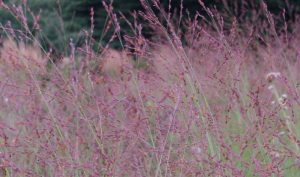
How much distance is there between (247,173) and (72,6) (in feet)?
15.7

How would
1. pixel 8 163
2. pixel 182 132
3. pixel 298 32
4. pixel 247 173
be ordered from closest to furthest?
1. pixel 8 163
2. pixel 182 132
3. pixel 247 173
4. pixel 298 32

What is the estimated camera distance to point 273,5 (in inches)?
300

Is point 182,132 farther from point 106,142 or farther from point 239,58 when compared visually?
point 106,142

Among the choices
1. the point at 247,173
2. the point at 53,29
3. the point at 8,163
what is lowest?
the point at 53,29

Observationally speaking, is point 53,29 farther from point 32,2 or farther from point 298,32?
point 298,32

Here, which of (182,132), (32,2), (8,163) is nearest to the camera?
(8,163)

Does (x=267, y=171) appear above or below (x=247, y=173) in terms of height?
above

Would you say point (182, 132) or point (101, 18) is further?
point (101, 18)

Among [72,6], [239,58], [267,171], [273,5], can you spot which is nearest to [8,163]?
[267,171]

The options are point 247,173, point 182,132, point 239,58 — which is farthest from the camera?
point 247,173

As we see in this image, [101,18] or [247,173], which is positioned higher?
[247,173]

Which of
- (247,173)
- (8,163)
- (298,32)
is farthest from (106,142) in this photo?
(298,32)

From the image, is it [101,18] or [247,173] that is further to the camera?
[101,18]

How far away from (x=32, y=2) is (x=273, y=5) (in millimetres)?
3033
